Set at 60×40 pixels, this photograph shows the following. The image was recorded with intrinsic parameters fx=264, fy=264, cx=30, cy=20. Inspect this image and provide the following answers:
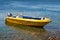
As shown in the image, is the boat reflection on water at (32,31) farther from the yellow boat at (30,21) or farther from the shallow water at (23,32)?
the yellow boat at (30,21)

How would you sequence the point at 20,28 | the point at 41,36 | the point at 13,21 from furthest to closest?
the point at 13,21 → the point at 20,28 → the point at 41,36

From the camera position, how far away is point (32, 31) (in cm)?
2562

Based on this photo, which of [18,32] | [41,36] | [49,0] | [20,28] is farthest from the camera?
[49,0]

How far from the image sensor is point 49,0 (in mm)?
64750

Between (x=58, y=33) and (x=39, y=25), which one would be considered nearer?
(x=58, y=33)

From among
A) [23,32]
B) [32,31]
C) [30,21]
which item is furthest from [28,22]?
[23,32]

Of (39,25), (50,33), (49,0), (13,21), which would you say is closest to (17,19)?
(13,21)

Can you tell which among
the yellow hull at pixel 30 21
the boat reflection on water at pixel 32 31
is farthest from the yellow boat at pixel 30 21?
the boat reflection on water at pixel 32 31

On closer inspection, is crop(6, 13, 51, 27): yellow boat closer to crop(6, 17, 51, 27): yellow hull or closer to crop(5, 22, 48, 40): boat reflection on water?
crop(6, 17, 51, 27): yellow hull

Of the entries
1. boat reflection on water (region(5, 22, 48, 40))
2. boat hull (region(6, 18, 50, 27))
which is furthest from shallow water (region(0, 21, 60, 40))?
boat hull (region(6, 18, 50, 27))

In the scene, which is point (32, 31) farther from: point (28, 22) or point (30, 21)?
point (28, 22)

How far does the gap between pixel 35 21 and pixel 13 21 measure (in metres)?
2.95

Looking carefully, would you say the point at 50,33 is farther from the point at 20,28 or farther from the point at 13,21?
the point at 13,21

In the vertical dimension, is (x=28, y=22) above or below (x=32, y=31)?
above
